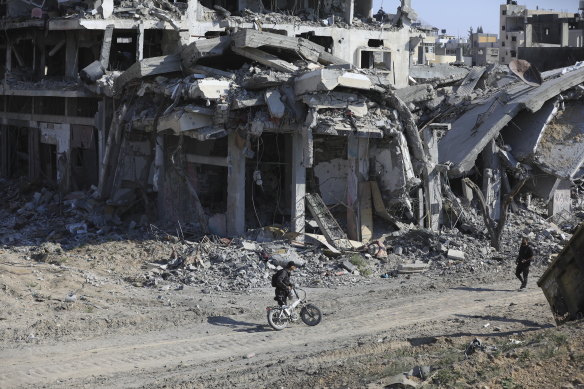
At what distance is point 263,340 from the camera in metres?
15.0

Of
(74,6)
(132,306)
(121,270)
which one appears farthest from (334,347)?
(74,6)

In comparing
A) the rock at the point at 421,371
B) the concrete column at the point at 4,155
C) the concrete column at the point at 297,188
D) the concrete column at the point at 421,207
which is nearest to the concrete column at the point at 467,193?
the concrete column at the point at 421,207

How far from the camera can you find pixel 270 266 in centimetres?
1948

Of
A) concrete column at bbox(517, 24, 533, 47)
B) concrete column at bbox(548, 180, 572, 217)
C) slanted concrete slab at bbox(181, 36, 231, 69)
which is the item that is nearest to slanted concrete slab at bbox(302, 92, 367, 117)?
slanted concrete slab at bbox(181, 36, 231, 69)

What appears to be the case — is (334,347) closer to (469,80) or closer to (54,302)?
(54,302)

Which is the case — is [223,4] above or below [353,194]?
above

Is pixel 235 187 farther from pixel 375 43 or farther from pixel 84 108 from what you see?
pixel 375 43

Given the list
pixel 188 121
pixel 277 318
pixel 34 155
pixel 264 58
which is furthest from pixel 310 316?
pixel 34 155

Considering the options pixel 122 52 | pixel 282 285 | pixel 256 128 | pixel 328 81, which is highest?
pixel 122 52

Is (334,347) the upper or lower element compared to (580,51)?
lower

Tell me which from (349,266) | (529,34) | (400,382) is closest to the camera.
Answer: (400,382)

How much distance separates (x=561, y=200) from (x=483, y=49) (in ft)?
171

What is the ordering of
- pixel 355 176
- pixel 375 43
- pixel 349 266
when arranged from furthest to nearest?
pixel 375 43 → pixel 355 176 → pixel 349 266

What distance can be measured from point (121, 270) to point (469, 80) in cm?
1362
